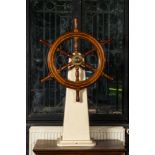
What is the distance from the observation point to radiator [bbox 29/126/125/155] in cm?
373

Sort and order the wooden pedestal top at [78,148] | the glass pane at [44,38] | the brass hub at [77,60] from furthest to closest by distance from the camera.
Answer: the glass pane at [44,38]
the brass hub at [77,60]
the wooden pedestal top at [78,148]

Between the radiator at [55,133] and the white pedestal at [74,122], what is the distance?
19.3 inches

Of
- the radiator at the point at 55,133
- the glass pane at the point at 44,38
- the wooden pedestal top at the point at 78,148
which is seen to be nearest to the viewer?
the wooden pedestal top at the point at 78,148

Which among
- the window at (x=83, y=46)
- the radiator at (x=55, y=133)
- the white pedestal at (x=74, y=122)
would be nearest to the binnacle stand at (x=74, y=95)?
the white pedestal at (x=74, y=122)

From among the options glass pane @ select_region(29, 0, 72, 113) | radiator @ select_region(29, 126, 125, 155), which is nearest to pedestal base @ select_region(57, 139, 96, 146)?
radiator @ select_region(29, 126, 125, 155)

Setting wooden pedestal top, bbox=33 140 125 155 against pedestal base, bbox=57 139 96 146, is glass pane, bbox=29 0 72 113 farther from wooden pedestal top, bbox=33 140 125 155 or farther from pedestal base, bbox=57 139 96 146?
pedestal base, bbox=57 139 96 146

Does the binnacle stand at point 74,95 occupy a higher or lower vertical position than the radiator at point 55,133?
higher

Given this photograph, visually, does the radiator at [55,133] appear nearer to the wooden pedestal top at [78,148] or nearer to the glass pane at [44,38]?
the glass pane at [44,38]

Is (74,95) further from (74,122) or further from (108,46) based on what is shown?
(108,46)

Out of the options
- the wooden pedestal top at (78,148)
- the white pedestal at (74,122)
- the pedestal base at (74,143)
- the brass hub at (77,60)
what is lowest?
the wooden pedestal top at (78,148)

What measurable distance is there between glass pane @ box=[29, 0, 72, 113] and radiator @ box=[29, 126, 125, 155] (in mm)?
246

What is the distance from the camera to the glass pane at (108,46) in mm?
3914
